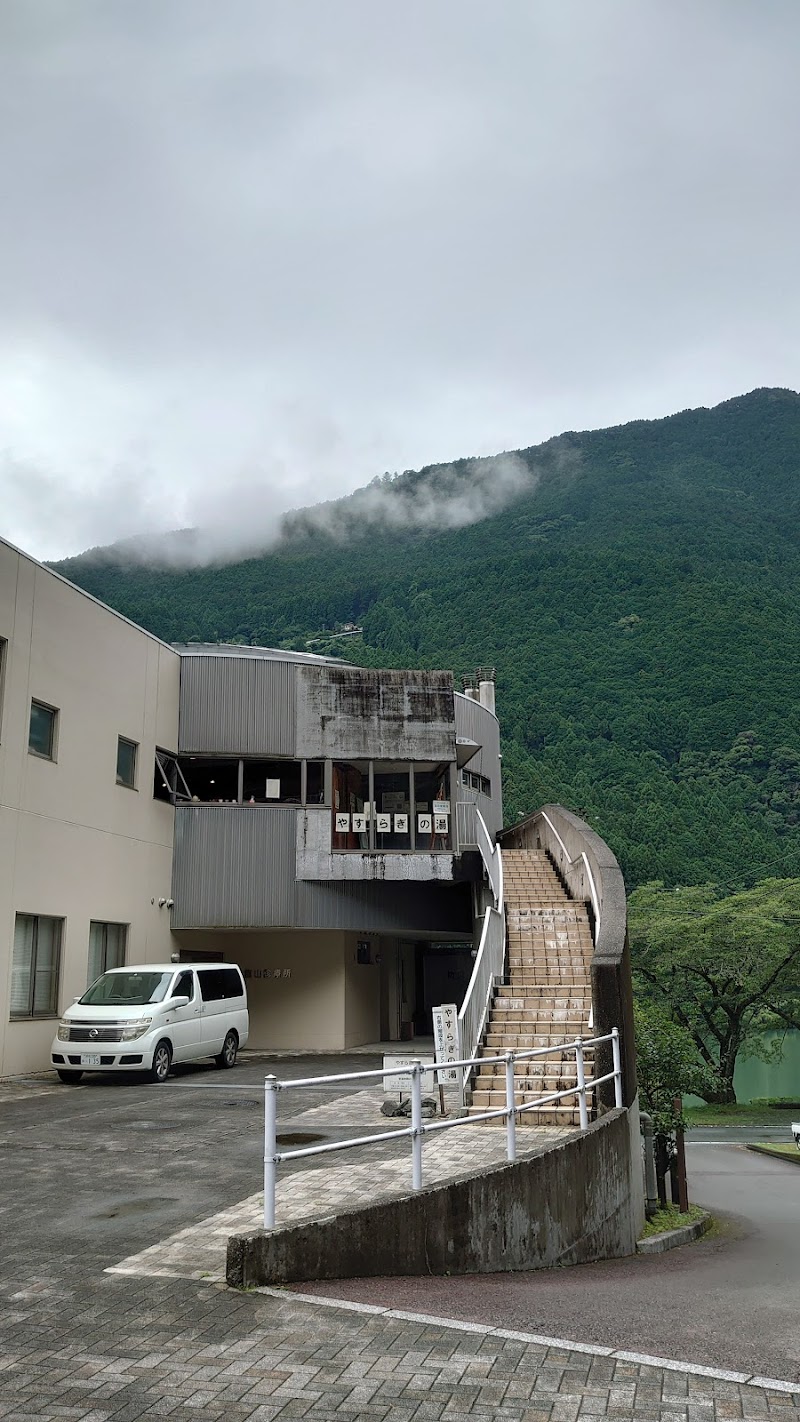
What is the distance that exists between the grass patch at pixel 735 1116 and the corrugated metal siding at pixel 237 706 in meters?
24.6

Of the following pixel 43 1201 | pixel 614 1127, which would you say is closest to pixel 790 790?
pixel 614 1127

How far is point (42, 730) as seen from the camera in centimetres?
1875

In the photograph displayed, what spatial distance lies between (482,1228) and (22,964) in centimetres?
1213

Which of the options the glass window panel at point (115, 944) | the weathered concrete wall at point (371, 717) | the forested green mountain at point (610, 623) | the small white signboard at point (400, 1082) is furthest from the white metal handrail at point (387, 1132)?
the forested green mountain at point (610, 623)

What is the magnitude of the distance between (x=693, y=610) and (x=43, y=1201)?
285 feet

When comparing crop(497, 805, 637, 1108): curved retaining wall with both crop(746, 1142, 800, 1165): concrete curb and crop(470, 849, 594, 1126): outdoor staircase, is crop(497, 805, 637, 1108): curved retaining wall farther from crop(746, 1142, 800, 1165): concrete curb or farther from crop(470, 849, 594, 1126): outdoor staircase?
crop(746, 1142, 800, 1165): concrete curb

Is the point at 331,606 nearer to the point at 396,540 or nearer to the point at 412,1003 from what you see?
the point at 396,540

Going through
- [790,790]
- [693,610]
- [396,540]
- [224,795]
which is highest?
[396,540]

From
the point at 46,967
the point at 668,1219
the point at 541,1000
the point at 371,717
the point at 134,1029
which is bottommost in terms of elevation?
the point at 668,1219

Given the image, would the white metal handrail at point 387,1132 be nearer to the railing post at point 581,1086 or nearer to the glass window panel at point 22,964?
the railing post at point 581,1086

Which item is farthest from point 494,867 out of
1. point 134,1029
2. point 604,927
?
point 134,1029

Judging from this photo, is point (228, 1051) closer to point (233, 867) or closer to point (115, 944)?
point (115, 944)

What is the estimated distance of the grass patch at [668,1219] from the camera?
1577cm

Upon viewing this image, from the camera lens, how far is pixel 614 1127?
11.1m
